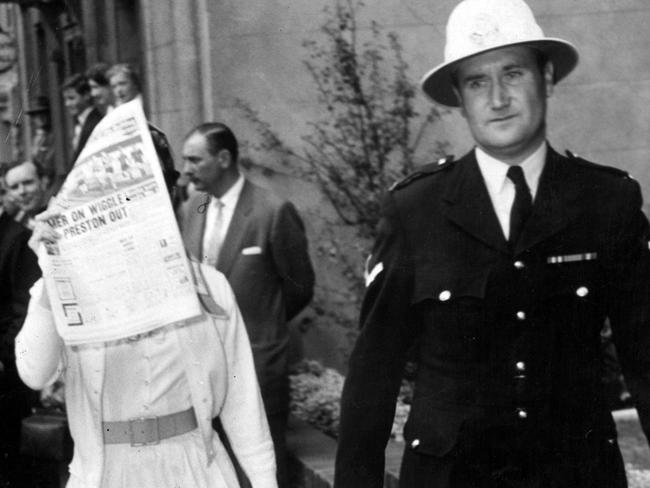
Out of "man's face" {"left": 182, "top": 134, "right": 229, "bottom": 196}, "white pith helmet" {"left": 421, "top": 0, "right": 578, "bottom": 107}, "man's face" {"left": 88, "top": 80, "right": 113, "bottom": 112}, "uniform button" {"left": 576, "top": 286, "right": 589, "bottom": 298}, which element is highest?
"man's face" {"left": 88, "top": 80, "right": 113, "bottom": 112}

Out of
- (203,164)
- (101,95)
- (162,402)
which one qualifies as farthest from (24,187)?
(162,402)

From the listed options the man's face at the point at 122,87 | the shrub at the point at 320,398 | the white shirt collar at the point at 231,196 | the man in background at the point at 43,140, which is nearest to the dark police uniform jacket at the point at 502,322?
the white shirt collar at the point at 231,196

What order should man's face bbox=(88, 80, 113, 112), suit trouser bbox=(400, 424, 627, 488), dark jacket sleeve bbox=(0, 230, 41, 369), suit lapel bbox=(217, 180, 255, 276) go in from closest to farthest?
suit trouser bbox=(400, 424, 627, 488) < dark jacket sleeve bbox=(0, 230, 41, 369) < suit lapel bbox=(217, 180, 255, 276) < man's face bbox=(88, 80, 113, 112)

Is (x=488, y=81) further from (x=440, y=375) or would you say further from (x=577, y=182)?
(x=440, y=375)

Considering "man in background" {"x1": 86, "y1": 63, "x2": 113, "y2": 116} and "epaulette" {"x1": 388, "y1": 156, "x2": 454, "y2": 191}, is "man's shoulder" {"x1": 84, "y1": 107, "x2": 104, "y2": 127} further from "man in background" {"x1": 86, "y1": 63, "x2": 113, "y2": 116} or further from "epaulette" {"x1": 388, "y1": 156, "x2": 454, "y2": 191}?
"epaulette" {"x1": 388, "y1": 156, "x2": 454, "y2": 191}

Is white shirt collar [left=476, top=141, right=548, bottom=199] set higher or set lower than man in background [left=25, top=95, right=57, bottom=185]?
lower

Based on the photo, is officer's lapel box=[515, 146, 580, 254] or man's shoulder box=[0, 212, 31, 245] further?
man's shoulder box=[0, 212, 31, 245]

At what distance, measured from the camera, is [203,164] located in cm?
798

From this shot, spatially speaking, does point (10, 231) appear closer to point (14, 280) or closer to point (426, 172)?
point (14, 280)

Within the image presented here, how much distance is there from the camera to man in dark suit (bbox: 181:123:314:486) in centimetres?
775

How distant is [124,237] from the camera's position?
4.26 m

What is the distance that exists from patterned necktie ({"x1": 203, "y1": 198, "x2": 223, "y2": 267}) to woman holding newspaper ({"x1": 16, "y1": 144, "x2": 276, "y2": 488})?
2.93 meters

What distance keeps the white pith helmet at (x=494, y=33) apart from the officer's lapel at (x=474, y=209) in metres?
0.32

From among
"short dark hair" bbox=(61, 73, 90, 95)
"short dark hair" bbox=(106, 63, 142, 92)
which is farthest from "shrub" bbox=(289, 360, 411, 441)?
"short dark hair" bbox=(61, 73, 90, 95)
